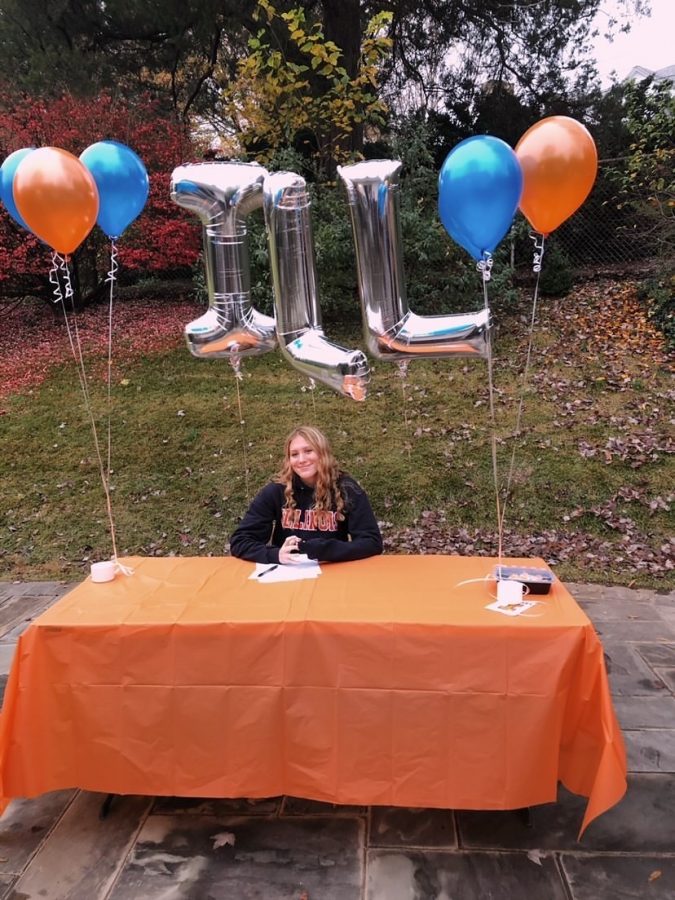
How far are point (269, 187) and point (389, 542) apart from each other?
3387 mm

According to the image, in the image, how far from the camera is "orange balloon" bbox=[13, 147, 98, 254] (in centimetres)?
267

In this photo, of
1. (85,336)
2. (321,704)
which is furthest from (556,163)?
(85,336)

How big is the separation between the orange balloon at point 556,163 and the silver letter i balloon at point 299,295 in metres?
1.00

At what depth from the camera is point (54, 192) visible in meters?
2.68

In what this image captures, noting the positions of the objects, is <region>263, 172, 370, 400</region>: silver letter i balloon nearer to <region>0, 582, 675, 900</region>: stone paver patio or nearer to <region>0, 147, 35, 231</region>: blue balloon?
<region>0, 147, 35, 231</region>: blue balloon

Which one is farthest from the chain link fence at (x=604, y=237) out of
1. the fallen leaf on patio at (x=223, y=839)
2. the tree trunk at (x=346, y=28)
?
the fallen leaf on patio at (x=223, y=839)

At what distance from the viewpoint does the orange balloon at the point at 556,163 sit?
98.0 inches

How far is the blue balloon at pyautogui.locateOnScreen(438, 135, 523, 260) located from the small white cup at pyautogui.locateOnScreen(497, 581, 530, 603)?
4.78 feet

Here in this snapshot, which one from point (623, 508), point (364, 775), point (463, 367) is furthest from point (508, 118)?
point (364, 775)

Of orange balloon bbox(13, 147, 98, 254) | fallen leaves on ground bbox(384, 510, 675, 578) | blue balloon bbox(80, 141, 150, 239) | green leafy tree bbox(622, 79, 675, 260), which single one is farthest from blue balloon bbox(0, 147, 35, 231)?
green leafy tree bbox(622, 79, 675, 260)

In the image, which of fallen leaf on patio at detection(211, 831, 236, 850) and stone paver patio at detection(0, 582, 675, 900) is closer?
stone paver patio at detection(0, 582, 675, 900)

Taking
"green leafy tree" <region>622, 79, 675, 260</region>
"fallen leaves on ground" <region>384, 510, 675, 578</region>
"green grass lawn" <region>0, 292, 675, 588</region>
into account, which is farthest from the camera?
"green leafy tree" <region>622, 79, 675, 260</region>

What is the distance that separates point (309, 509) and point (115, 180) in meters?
1.97

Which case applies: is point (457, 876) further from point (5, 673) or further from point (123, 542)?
point (123, 542)
